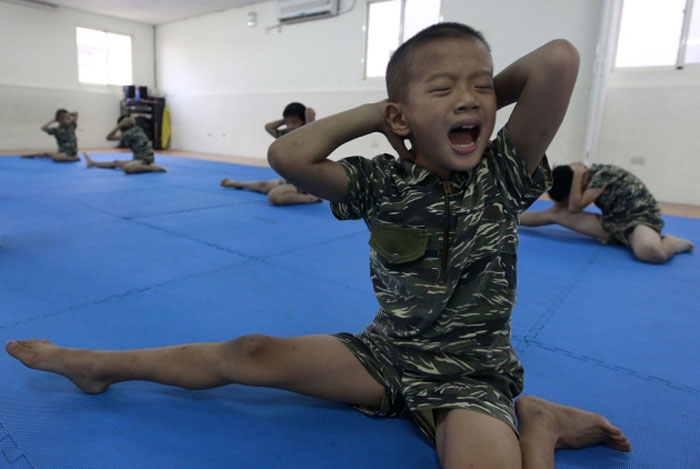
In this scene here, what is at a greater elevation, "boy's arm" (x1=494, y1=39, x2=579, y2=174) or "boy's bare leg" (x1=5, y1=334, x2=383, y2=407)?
"boy's arm" (x1=494, y1=39, x2=579, y2=174)

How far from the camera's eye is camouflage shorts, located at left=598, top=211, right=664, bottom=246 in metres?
3.55

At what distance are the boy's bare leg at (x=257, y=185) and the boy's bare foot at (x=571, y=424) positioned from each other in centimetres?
460

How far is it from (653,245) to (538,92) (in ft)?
9.08

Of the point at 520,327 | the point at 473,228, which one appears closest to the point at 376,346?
the point at 473,228

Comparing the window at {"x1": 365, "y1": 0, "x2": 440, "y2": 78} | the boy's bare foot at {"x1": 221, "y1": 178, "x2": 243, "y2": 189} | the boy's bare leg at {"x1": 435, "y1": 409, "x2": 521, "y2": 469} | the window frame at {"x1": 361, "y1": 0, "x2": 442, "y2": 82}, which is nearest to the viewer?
the boy's bare leg at {"x1": 435, "y1": 409, "x2": 521, "y2": 469}

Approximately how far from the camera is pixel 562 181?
3.70 meters

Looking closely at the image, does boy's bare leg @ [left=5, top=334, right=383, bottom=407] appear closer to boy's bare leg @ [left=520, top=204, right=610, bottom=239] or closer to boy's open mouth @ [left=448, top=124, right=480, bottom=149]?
boy's open mouth @ [left=448, top=124, right=480, bottom=149]

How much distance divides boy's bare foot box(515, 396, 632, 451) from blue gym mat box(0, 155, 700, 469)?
4 centimetres

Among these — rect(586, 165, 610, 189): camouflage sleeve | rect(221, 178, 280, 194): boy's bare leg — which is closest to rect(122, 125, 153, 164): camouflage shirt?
rect(221, 178, 280, 194): boy's bare leg

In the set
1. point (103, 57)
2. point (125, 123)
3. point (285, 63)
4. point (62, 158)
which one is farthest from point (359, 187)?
point (103, 57)

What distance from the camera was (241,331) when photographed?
6.35 ft

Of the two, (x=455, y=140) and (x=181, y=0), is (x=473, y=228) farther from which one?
(x=181, y=0)

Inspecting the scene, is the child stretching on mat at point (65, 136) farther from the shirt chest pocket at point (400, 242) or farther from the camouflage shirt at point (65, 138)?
the shirt chest pocket at point (400, 242)

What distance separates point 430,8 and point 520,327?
7.54 meters
